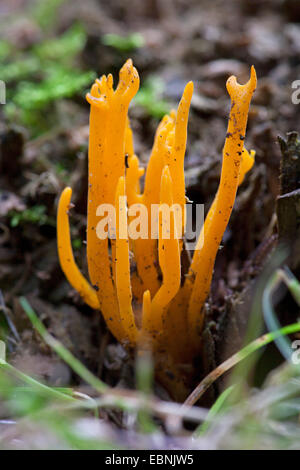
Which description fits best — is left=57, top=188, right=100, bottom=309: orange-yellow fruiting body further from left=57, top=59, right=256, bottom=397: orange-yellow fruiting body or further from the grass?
the grass

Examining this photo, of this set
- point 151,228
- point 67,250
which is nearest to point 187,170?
point 151,228

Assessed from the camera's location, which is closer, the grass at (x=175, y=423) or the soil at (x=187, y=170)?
the grass at (x=175, y=423)

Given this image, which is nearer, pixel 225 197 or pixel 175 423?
pixel 175 423

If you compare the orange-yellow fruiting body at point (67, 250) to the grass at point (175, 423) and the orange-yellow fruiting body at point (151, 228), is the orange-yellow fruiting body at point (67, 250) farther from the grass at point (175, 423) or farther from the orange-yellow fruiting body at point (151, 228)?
the grass at point (175, 423)

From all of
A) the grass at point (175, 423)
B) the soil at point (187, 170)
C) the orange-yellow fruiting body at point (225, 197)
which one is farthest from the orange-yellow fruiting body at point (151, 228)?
the grass at point (175, 423)

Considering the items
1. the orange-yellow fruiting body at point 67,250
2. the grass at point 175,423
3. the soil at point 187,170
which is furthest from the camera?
the soil at point 187,170

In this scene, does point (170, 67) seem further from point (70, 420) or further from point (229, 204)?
point (70, 420)

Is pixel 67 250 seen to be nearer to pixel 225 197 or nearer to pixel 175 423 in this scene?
pixel 225 197

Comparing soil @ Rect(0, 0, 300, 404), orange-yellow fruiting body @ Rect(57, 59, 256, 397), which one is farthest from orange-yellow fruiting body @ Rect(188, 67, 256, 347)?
soil @ Rect(0, 0, 300, 404)
